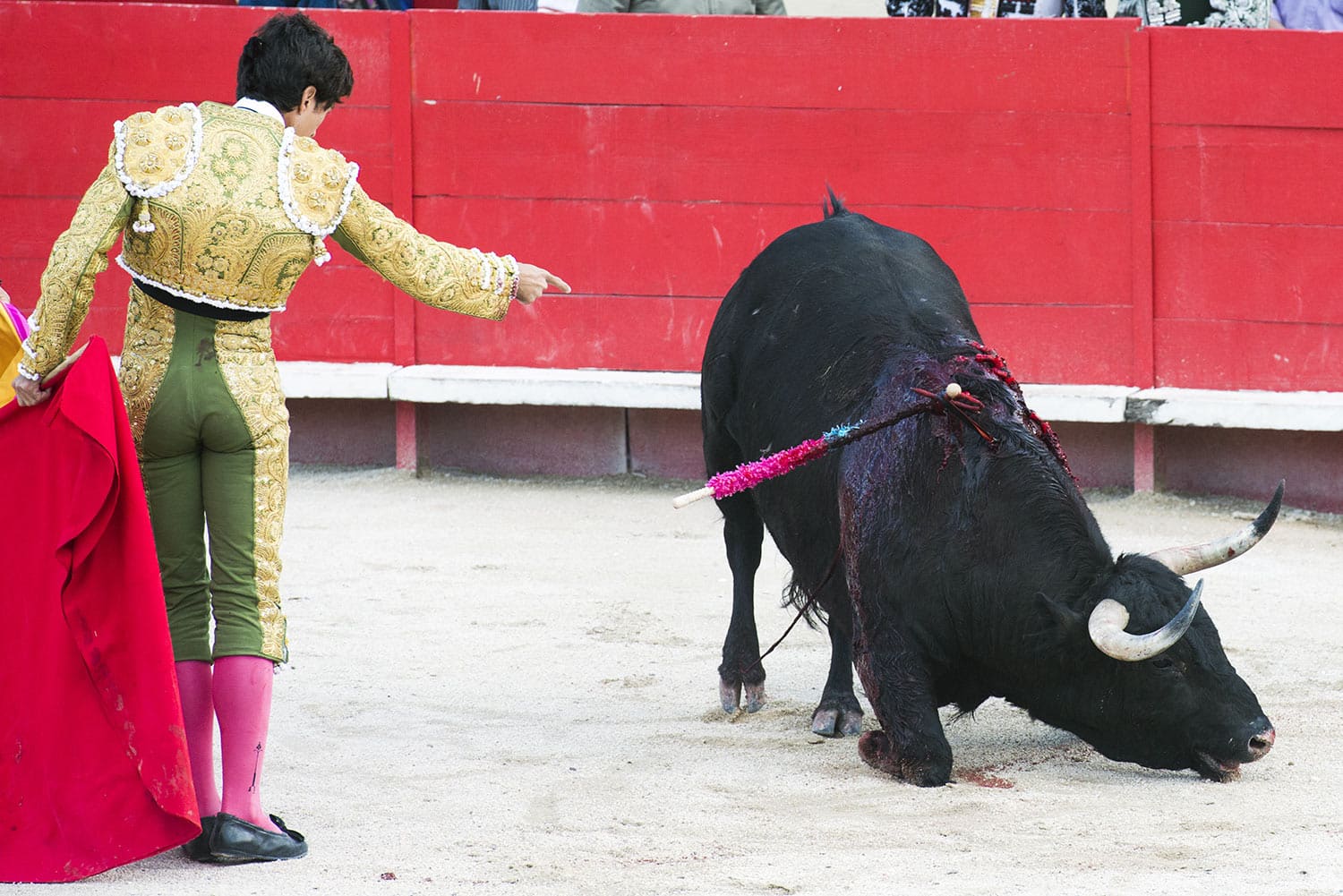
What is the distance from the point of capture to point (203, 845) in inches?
120

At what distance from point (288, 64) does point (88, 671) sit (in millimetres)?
1027

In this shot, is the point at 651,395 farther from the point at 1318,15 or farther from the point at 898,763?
the point at 898,763

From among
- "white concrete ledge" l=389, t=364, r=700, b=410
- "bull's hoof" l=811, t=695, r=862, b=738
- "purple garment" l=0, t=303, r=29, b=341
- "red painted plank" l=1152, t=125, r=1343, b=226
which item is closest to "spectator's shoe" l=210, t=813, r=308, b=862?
"purple garment" l=0, t=303, r=29, b=341

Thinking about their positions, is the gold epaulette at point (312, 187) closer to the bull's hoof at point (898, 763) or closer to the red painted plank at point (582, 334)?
the bull's hoof at point (898, 763)

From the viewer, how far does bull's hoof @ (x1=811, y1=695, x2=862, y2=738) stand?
3902mm

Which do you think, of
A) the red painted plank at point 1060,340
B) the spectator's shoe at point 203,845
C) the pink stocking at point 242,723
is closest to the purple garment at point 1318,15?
the red painted plank at point 1060,340

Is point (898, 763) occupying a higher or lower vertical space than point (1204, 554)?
lower

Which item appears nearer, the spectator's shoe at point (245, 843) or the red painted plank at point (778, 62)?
the spectator's shoe at point (245, 843)

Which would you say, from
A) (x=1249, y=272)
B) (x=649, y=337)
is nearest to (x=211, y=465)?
(x=649, y=337)

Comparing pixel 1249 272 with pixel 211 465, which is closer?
pixel 211 465

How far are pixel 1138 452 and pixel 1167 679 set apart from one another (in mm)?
3105

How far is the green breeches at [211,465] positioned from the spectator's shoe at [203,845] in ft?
0.89

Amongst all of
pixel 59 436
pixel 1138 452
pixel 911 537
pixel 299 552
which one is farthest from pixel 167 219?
pixel 1138 452

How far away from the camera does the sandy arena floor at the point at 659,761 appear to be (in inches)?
117
